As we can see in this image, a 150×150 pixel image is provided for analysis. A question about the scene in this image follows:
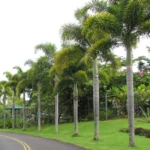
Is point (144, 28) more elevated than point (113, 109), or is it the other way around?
point (144, 28)

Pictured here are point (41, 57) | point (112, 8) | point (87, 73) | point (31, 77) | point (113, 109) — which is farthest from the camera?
point (113, 109)

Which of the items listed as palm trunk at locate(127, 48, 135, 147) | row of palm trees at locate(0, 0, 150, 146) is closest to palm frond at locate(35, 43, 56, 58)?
row of palm trees at locate(0, 0, 150, 146)

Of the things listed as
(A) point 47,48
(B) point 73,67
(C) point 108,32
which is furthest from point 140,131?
(A) point 47,48

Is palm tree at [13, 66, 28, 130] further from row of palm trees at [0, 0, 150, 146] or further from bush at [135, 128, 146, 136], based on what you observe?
bush at [135, 128, 146, 136]

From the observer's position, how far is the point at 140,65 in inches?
2148

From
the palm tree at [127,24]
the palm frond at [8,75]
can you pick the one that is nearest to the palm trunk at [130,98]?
the palm tree at [127,24]

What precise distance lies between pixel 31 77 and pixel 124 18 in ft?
78.0

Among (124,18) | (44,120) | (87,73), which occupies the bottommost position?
(44,120)

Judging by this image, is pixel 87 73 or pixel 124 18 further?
pixel 87 73

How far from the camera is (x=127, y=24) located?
773 inches

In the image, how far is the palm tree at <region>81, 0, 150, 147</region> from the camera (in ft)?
61.9

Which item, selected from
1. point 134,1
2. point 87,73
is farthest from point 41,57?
point 134,1

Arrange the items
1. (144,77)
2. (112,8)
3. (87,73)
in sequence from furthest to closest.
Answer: (144,77)
(87,73)
(112,8)

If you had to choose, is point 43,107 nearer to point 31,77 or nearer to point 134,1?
point 31,77
